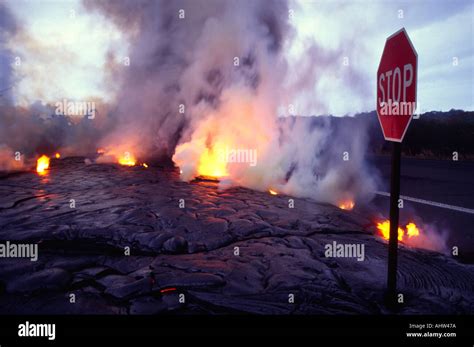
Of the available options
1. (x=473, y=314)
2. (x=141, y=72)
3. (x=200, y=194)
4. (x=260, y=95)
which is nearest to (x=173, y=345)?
(x=473, y=314)

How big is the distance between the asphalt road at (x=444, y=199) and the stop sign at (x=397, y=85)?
9.91 ft

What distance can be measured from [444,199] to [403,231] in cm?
340

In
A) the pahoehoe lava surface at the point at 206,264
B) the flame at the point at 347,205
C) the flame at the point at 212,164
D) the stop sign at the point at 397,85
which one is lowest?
the pahoehoe lava surface at the point at 206,264

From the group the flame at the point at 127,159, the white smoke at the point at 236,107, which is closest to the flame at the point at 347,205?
the white smoke at the point at 236,107

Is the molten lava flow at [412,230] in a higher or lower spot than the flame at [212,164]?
lower

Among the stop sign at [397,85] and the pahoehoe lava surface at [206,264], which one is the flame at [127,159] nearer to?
the pahoehoe lava surface at [206,264]

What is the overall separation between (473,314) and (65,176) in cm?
1188

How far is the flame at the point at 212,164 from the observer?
11023 mm

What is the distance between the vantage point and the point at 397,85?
103 inches

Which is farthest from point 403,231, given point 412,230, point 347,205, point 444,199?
point 444,199

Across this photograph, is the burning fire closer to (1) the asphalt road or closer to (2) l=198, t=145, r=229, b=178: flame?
(1) the asphalt road

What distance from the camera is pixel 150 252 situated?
14.4 ft

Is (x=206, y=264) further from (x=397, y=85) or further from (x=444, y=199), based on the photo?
(x=444, y=199)

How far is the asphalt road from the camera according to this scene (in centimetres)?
562
